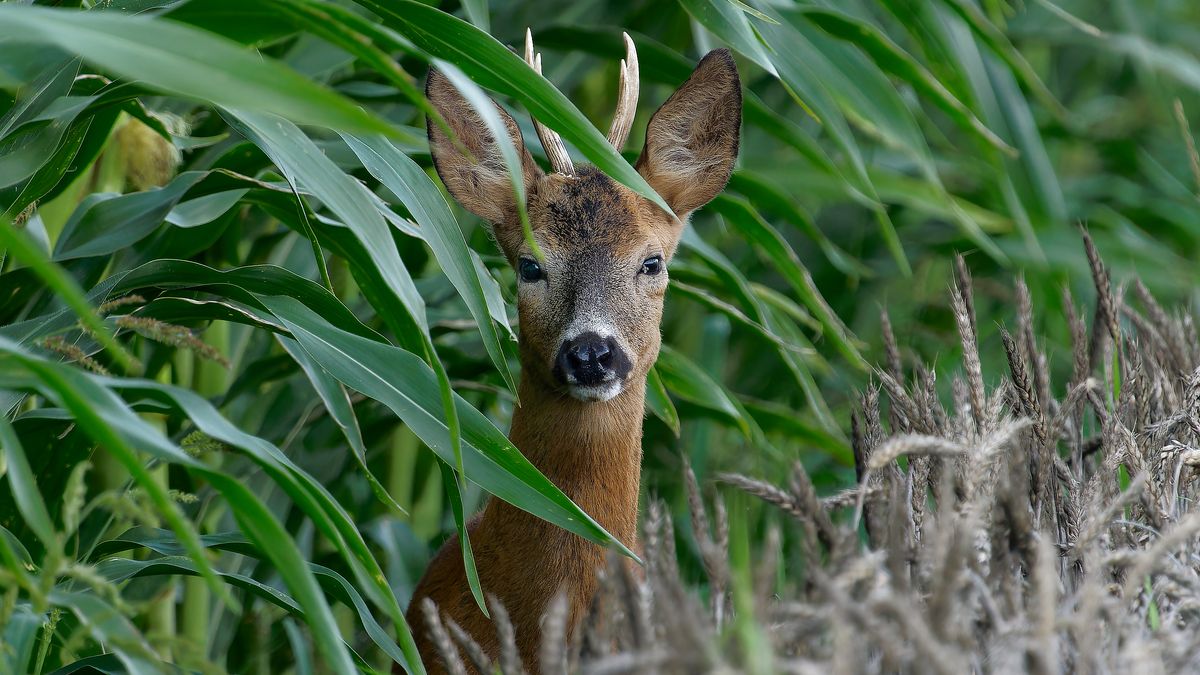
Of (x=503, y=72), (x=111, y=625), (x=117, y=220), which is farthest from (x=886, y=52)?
(x=111, y=625)

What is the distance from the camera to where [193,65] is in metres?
1.21

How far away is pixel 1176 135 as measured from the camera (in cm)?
564

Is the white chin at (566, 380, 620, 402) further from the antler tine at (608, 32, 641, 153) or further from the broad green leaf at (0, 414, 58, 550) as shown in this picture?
the broad green leaf at (0, 414, 58, 550)

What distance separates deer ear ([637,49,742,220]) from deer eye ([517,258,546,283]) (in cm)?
34

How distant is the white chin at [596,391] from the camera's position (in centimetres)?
240

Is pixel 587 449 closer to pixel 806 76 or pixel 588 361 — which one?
pixel 588 361

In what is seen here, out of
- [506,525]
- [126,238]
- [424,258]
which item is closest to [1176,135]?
[424,258]

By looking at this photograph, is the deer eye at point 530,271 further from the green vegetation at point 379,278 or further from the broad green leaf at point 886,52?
the broad green leaf at point 886,52

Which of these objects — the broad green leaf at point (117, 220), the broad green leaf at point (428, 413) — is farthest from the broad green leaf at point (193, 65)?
the broad green leaf at point (117, 220)

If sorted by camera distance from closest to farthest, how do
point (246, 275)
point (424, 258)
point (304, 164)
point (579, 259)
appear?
1. point (304, 164)
2. point (246, 275)
3. point (579, 259)
4. point (424, 258)

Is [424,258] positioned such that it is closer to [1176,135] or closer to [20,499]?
[20,499]

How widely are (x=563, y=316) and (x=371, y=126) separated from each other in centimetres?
133

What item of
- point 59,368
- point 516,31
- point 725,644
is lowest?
point 725,644

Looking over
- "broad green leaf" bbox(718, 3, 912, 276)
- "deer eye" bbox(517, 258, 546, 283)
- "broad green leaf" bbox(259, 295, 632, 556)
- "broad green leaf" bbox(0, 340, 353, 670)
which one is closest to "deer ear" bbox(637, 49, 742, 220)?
"broad green leaf" bbox(718, 3, 912, 276)
